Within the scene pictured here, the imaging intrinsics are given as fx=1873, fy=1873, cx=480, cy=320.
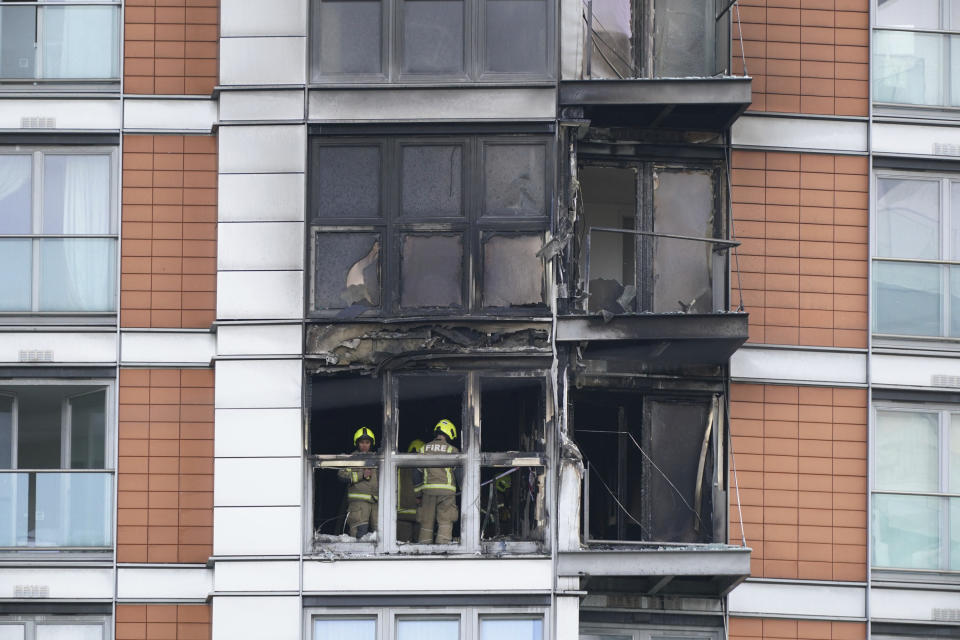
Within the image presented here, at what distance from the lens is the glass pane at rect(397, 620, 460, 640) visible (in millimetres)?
21203

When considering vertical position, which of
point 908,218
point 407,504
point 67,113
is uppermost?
point 67,113

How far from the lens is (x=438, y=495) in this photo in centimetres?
2147

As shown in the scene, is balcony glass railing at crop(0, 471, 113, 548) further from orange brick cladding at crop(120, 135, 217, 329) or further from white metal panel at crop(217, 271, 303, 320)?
white metal panel at crop(217, 271, 303, 320)

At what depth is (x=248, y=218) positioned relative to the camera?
21.9 metres

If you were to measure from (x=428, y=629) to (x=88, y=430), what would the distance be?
Answer: 4.75 m

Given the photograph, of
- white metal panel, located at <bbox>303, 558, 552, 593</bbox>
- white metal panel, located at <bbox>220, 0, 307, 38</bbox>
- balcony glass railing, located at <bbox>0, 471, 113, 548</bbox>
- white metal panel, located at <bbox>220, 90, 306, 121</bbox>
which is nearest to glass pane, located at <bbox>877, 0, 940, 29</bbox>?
white metal panel, located at <bbox>220, 0, 307, 38</bbox>

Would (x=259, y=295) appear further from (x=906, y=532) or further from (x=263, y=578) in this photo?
(x=906, y=532)

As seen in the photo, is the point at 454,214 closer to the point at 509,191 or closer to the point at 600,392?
the point at 509,191

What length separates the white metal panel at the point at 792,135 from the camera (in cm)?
2266

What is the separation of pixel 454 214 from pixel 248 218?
2.41 m

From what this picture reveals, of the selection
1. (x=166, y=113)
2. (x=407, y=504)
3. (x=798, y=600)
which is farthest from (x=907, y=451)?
(x=166, y=113)

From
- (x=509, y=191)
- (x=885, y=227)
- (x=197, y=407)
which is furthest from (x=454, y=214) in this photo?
(x=885, y=227)

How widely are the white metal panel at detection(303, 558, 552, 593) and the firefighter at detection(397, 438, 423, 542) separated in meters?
0.60

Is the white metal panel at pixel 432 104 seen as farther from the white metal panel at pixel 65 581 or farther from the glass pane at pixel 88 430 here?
the white metal panel at pixel 65 581
